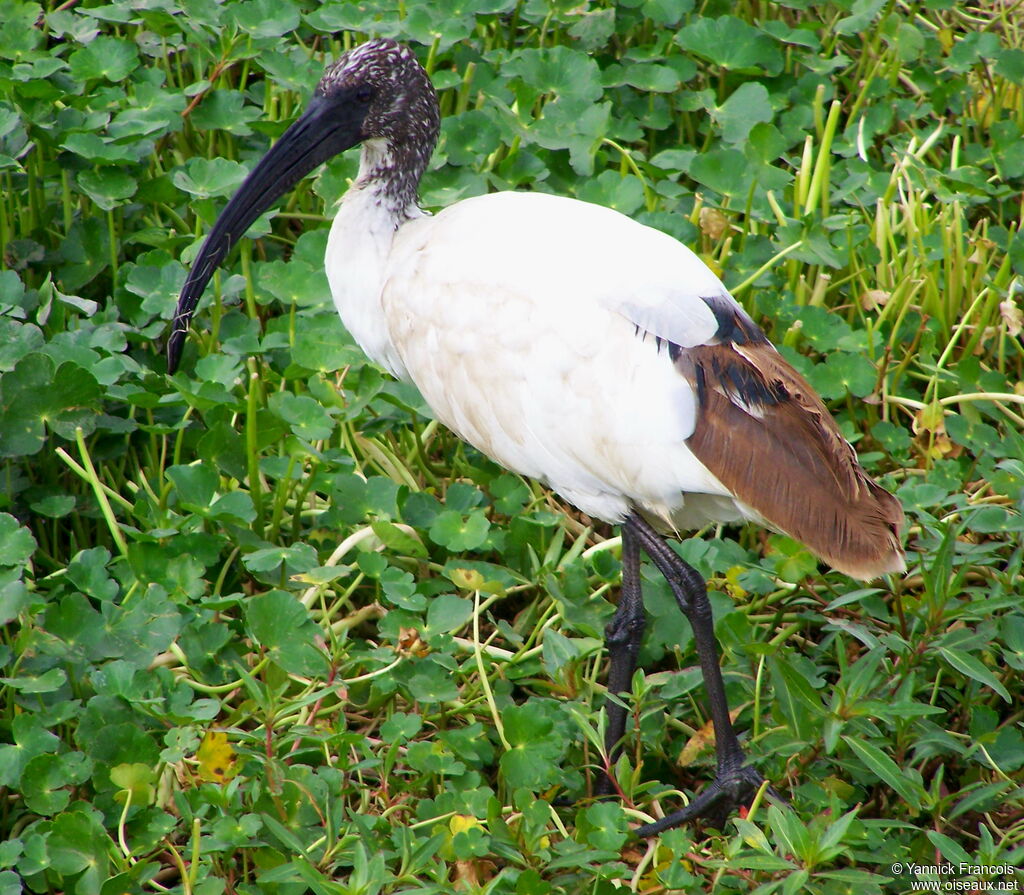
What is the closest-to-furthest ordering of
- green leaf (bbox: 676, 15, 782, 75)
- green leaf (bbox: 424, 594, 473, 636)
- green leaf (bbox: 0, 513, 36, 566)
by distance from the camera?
green leaf (bbox: 0, 513, 36, 566) → green leaf (bbox: 424, 594, 473, 636) → green leaf (bbox: 676, 15, 782, 75)

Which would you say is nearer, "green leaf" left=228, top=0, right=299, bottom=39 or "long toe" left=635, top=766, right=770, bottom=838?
Answer: "long toe" left=635, top=766, right=770, bottom=838

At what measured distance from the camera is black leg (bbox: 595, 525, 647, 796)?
9.27 ft

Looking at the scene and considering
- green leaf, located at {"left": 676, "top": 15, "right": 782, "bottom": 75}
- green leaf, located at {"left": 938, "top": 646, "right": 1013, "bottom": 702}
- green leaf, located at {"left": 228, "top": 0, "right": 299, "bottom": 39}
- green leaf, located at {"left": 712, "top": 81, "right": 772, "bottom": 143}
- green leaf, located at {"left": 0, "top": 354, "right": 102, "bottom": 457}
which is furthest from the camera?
green leaf, located at {"left": 676, "top": 15, "right": 782, "bottom": 75}

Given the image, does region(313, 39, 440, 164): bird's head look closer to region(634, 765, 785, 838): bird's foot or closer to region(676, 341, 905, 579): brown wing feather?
region(676, 341, 905, 579): brown wing feather

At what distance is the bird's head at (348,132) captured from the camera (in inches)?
113

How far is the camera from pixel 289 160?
2.90 meters

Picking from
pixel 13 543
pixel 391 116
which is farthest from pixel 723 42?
pixel 13 543

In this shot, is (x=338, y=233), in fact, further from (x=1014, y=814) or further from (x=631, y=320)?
(x=1014, y=814)

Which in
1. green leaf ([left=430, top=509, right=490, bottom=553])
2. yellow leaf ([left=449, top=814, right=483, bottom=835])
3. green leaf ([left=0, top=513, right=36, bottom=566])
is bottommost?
yellow leaf ([left=449, top=814, right=483, bottom=835])

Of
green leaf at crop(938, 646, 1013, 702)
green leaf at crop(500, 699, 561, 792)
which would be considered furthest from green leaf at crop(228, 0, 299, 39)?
green leaf at crop(938, 646, 1013, 702)

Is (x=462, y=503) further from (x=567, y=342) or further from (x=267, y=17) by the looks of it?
(x=267, y=17)

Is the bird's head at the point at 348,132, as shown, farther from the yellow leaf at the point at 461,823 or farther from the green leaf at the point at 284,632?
the yellow leaf at the point at 461,823

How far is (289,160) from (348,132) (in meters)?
0.15

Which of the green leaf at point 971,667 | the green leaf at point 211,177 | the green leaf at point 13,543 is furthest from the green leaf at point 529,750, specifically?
the green leaf at point 211,177
